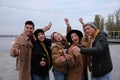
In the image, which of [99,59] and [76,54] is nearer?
[99,59]

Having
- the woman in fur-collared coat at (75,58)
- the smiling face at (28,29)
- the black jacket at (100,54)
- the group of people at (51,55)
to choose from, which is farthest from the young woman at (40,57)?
the black jacket at (100,54)

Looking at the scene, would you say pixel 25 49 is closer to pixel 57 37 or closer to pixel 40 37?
pixel 40 37

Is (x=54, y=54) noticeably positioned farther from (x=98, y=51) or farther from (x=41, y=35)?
(x=98, y=51)

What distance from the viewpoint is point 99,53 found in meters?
4.09

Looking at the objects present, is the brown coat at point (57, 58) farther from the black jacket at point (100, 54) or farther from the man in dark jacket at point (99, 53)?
the black jacket at point (100, 54)

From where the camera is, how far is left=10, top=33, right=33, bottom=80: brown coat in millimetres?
4743

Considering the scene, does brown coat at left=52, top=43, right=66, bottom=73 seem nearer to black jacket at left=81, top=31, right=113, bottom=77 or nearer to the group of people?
the group of people

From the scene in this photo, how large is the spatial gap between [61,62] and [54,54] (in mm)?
205

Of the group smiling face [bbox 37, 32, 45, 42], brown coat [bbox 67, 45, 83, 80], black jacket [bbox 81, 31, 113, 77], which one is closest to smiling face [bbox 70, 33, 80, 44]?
brown coat [bbox 67, 45, 83, 80]

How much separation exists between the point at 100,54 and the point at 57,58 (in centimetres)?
88

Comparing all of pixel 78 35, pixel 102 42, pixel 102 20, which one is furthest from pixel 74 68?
pixel 102 20

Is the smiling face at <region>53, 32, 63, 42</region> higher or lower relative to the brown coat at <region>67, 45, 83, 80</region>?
higher

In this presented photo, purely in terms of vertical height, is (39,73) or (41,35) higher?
(41,35)

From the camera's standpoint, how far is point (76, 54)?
4609 millimetres
